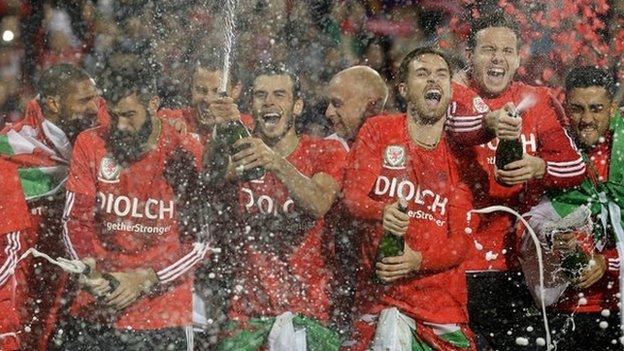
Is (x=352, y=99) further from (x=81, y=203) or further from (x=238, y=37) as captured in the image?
(x=81, y=203)

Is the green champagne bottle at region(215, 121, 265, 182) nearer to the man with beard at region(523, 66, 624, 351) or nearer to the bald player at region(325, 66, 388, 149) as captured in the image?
the bald player at region(325, 66, 388, 149)

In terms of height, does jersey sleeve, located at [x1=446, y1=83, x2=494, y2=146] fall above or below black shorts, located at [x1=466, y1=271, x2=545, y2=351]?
above

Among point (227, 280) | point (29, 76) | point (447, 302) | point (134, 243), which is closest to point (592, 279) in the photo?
point (447, 302)

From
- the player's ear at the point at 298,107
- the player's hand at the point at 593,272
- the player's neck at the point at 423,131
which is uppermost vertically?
the player's ear at the point at 298,107

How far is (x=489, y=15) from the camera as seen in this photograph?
376 centimetres

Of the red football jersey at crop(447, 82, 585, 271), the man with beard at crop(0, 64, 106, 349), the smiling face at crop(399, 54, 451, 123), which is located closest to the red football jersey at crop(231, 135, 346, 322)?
the smiling face at crop(399, 54, 451, 123)

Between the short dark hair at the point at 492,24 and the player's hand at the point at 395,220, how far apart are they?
0.70m

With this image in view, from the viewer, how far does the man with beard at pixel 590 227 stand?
12.1 ft

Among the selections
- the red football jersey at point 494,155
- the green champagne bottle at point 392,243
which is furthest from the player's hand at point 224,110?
the red football jersey at point 494,155

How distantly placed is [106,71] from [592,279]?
2046 mm

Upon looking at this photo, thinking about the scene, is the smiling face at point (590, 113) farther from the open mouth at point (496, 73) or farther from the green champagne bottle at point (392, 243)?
the green champagne bottle at point (392, 243)

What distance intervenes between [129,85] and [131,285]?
2.56 ft

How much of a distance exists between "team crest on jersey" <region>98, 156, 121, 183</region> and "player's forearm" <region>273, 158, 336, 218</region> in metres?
0.62

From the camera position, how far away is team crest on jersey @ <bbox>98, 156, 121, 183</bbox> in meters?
3.81
